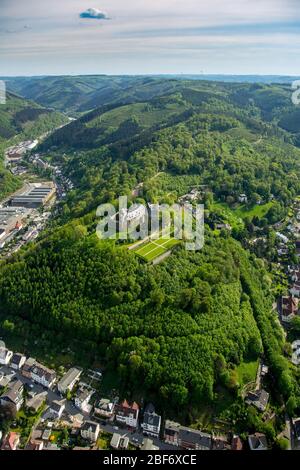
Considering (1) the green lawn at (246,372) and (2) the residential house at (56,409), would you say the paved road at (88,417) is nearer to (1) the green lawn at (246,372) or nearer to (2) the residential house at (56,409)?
(2) the residential house at (56,409)

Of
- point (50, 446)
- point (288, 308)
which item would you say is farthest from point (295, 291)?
point (50, 446)

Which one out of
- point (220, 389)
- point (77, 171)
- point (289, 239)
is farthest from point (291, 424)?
point (77, 171)

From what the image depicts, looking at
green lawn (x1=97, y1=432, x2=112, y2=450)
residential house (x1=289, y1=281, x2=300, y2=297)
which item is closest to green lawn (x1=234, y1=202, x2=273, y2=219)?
residential house (x1=289, y1=281, x2=300, y2=297)

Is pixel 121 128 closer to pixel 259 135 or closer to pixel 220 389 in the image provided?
pixel 259 135

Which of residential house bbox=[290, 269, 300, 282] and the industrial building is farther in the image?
the industrial building

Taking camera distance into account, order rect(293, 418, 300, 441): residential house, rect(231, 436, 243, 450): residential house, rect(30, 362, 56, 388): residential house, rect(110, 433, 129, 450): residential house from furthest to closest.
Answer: rect(30, 362, 56, 388): residential house, rect(293, 418, 300, 441): residential house, rect(110, 433, 129, 450): residential house, rect(231, 436, 243, 450): residential house

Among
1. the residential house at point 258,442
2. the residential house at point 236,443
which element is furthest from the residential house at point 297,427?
the residential house at point 236,443

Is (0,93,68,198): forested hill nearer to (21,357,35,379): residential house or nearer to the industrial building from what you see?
the industrial building
